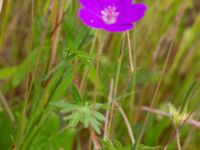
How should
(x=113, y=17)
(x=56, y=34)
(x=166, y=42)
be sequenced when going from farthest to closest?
(x=166, y=42) < (x=56, y=34) < (x=113, y=17)

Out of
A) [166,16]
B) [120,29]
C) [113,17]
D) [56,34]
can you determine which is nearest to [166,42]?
[166,16]

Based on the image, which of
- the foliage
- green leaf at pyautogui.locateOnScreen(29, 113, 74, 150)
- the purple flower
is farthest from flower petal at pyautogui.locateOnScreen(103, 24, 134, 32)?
green leaf at pyautogui.locateOnScreen(29, 113, 74, 150)

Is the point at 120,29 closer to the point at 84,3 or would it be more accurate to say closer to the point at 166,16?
the point at 84,3

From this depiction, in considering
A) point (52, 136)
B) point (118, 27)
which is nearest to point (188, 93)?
point (118, 27)

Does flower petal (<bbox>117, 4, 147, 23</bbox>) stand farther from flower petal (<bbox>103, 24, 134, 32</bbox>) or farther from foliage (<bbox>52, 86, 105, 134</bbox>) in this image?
foliage (<bbox>52, 86, 105, 134</bbox>)

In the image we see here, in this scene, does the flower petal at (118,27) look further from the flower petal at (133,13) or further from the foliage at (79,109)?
the foliage at (79,109)

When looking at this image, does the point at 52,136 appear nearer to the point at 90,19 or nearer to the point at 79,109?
the point at 79,109
